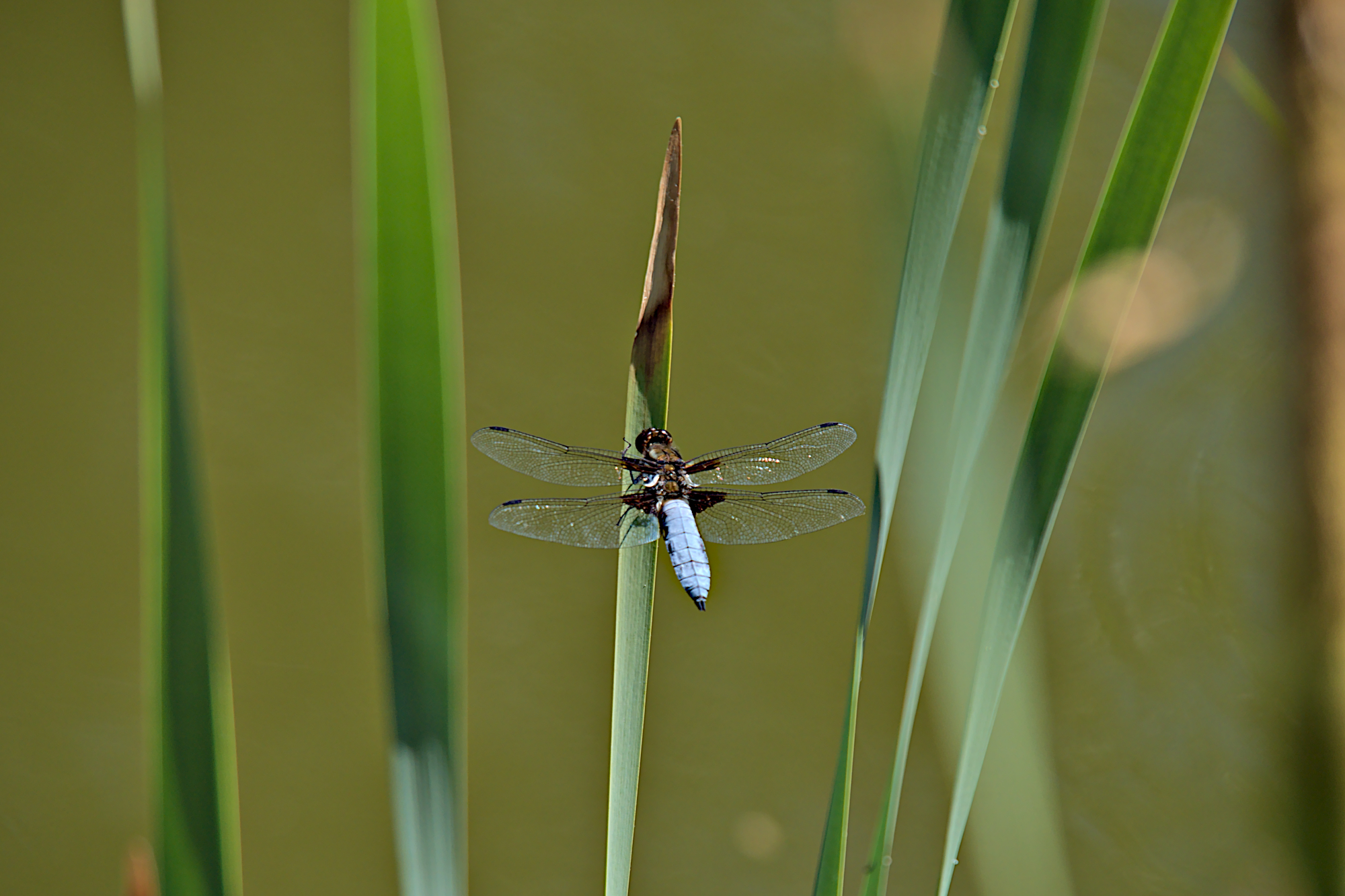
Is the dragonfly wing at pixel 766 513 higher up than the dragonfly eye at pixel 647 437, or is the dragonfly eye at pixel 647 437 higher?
the dragonfly eye at pixel 647 437

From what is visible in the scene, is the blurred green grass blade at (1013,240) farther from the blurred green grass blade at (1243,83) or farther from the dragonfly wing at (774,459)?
the blurred green grass blade at (1243,83)

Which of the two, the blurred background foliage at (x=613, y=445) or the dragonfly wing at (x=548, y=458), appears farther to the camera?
the blurred background foliage at (x=613, y=445)

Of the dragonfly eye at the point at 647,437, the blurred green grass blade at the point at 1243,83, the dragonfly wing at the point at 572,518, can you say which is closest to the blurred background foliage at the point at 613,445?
the blurred green grass blade at the point at 1243,83

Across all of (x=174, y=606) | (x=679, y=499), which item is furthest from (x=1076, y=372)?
(x=679, y=499)

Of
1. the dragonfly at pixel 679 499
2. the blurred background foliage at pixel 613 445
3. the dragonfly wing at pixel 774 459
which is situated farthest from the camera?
the blurred background foliage at pixel 613 445

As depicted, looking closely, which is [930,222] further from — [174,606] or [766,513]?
[766,513]

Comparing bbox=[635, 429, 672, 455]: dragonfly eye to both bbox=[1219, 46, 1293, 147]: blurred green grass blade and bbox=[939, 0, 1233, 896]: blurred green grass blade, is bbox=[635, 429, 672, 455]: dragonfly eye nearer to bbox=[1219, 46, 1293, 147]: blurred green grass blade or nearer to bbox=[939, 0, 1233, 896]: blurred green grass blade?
bbox=[939, 0, 1233, 896]: blurred green grass blade

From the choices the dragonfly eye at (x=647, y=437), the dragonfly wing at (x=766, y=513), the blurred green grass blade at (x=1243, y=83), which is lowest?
the dragonfly wing at (x=766, y=513)
